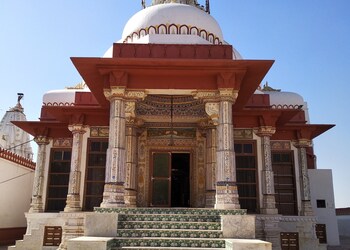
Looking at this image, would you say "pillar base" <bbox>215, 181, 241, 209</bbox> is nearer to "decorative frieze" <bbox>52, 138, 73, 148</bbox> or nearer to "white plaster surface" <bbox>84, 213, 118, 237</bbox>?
"white plaster surface" <bbox>84, 213, 118, 237</bbox>

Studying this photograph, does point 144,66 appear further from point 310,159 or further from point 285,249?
point 310,159

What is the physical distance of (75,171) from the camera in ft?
38.5

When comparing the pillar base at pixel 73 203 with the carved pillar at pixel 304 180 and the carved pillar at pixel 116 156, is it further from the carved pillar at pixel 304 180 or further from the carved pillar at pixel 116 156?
the carved pillar at pixel 304 180

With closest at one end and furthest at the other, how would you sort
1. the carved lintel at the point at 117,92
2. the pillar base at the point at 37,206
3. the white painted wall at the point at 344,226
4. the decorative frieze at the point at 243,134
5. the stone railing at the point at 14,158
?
the carved lintel at the point at 117,92 → the pillar base at the point at 37,206 → the decorative frieze at the point at 243,134 → the stone railing at the point at 14,158 → the white painted wall at the point at 344,226

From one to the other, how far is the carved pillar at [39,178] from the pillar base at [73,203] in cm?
163

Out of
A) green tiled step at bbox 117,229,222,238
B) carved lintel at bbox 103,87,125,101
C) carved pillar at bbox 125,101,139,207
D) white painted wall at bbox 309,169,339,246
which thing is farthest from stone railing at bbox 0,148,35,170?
white painted wall at bbox 309,169,339,246

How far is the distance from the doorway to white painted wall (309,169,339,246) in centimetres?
541

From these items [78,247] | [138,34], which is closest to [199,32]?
[138,34]

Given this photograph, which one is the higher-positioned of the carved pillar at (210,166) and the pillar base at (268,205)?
the carved pillar at (210,166)

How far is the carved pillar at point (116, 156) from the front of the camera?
8.38 meters

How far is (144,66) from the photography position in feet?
29.5

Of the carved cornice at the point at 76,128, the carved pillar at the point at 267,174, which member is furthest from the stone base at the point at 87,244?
the carved pillar at the point at 267,174

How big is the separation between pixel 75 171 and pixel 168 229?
527 cm

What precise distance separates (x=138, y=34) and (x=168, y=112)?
316cm
